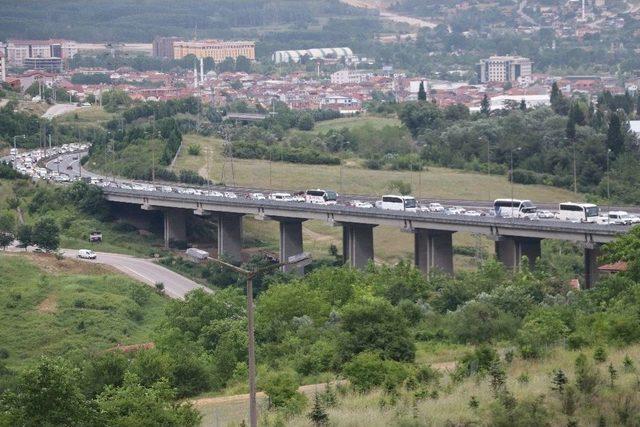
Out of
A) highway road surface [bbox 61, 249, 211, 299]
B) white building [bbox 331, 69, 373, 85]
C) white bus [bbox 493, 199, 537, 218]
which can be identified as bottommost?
white building [bbox 331, 69, 373, 85]

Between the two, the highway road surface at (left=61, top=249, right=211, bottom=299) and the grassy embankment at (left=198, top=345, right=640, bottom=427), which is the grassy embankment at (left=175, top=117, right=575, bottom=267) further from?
the grassy embankment at (left=198, top=345, right=640, bottom=427)

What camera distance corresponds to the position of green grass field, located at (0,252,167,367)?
46.8m

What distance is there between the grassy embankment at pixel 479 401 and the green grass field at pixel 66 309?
1616 centimetres

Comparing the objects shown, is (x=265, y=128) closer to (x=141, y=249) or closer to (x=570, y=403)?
(x=141, y=249)

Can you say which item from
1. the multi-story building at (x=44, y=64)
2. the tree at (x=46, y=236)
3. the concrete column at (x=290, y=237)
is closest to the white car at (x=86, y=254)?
the tree at (x=46, y=236)

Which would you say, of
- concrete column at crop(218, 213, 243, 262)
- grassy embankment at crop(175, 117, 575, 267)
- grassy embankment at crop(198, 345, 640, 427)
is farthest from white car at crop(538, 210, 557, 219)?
grassy embankment at crop(198, 345, 640, 427)

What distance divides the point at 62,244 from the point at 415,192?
17.6 m

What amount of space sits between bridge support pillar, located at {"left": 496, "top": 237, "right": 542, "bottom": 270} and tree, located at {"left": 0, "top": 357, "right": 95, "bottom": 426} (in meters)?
A: 29.3

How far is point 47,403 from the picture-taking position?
85.0 ft

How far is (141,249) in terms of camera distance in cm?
6681

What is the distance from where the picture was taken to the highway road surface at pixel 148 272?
57.6 metres

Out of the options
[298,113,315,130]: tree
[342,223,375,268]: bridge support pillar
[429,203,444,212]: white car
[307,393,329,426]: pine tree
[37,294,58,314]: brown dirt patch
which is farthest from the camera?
[298,113,315,130]: tree

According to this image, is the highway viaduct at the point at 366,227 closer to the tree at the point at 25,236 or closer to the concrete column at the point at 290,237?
the concrete column at the point at 290,237

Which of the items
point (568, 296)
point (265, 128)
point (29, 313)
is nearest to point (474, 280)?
point (568, 296)
